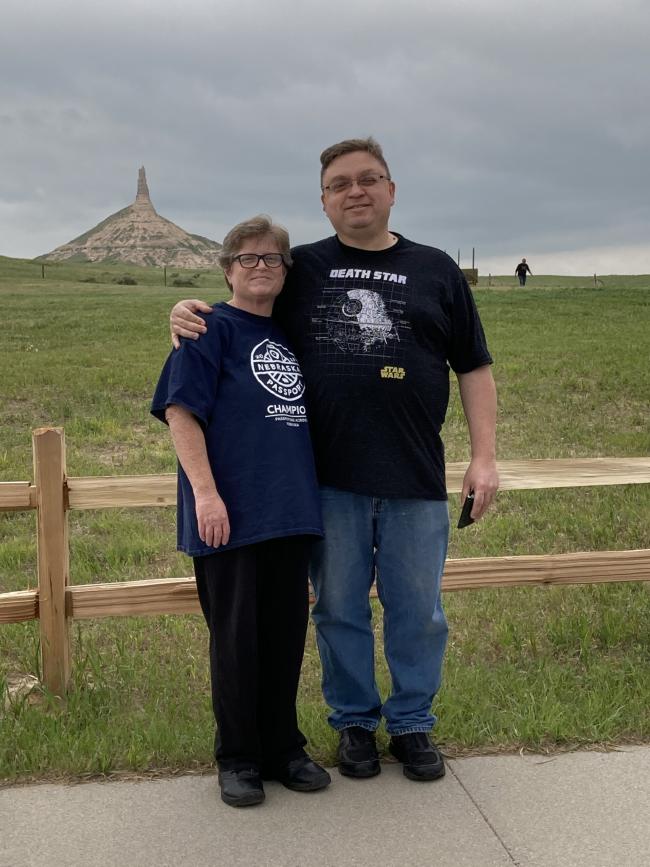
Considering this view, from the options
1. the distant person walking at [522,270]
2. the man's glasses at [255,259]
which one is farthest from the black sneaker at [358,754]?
the distant person walking at [522,270]

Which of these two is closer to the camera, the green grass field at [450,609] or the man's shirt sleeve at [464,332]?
the man's shirt sleeve at [464,332]

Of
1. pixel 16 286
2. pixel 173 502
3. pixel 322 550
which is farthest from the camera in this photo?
pixel 16 286

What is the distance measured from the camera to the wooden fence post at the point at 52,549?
3.91m

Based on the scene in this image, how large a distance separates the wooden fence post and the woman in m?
0.82

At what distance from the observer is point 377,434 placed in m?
3.36

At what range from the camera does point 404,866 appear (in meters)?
2.82

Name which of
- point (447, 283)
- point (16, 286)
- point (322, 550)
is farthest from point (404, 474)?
point (16, 286)

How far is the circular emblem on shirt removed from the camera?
325 cm

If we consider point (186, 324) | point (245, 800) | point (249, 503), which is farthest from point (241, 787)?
point (186, 324)

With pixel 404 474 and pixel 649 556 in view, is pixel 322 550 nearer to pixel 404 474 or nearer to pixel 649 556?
pixel 404 474

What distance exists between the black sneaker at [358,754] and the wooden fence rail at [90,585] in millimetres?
917

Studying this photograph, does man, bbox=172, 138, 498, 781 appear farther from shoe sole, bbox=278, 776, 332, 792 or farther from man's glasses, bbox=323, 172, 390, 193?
shoe sole, bbox=278, 776, 332, 792

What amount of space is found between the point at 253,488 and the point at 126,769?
118 centimetres

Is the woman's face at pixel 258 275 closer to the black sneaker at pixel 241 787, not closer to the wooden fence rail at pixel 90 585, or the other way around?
the wooden fence rail at pixel 90 585
